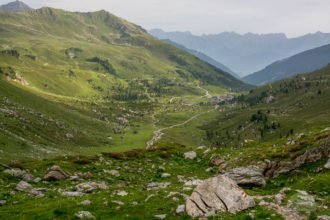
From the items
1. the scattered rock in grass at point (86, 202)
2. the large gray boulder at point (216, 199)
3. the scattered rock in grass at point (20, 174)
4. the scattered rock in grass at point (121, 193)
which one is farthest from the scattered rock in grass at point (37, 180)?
the large gray boulder at point (216, 199)

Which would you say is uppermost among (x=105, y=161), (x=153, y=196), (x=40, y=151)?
(x=153, y=196)

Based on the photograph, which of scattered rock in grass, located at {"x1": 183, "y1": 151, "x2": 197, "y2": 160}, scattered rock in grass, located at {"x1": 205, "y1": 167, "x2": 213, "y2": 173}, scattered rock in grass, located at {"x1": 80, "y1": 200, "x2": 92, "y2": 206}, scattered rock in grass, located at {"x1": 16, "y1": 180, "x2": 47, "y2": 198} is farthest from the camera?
scattered rock in grass, located at {"x1": 183, "y1": 151, "x2": 197, "y2": 160}

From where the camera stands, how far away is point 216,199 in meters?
28.2

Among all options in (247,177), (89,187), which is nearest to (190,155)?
(247,177)

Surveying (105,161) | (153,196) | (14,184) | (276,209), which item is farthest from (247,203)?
(105,161)

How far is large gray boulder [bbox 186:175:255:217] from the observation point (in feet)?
90.4

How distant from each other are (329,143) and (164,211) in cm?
2380

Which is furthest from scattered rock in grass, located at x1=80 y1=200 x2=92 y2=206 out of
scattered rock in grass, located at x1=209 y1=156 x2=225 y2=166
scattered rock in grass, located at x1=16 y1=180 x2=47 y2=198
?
scattered rock in grass, located at x1=209 y1=156 x2=225 y2=166

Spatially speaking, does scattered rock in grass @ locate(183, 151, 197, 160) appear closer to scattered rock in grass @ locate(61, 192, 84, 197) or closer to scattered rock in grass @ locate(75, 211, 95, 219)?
scattered rock in grass @ locate(61, 192, 84, 197)

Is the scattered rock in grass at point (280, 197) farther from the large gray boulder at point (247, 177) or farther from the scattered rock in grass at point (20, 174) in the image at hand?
the scattered rock in grass at point (20, 174)

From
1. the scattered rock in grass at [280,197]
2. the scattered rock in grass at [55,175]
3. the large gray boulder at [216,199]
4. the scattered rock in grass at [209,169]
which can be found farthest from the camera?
the scattered rock in grass at [209,169]

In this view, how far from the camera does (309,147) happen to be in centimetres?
4797

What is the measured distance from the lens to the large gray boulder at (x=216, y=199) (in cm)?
2755

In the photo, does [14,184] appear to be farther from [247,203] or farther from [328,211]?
Result: [328,211]
